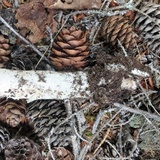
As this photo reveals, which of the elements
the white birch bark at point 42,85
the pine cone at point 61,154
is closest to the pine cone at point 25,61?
the white birch bark at point 42,85

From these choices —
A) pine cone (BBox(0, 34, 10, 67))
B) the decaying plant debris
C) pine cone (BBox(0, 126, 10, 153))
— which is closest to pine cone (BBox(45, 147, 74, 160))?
the decaying plant debris

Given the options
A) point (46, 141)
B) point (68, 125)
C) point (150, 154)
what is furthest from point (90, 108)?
point (150, 154)

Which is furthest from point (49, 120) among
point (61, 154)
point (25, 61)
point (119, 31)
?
point (119, 31)

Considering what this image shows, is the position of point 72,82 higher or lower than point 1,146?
higher

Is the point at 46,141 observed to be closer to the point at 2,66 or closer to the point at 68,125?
the point at 68,125

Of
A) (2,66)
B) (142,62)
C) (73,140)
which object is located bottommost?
(73,140)

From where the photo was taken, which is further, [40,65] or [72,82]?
[40,65]

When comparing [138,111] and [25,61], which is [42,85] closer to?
[25,61]
